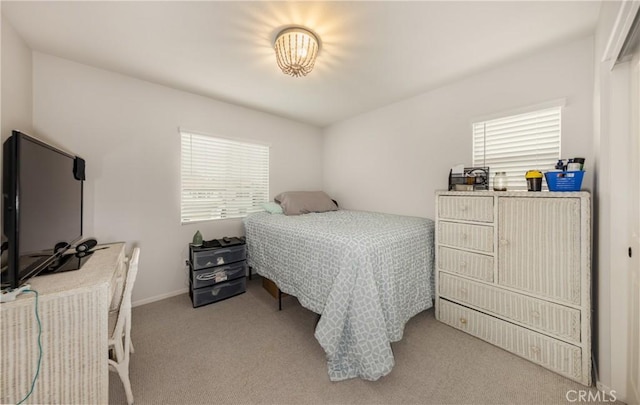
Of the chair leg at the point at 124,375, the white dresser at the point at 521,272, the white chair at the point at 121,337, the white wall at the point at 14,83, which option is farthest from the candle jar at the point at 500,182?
the white wall at the point at 14,83

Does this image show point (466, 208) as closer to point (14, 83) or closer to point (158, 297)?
point (158, 297)

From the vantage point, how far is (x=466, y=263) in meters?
1.96

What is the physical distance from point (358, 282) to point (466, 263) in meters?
1.06

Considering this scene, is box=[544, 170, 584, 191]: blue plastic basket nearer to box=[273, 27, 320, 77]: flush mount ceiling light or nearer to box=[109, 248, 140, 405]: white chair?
box=[273, 27, 320, 77]: flush mount ceiling light

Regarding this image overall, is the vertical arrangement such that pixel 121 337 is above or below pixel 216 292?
above

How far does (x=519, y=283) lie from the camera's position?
169 centimetres

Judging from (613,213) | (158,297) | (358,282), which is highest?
(613,213)

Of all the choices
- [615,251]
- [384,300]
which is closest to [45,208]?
[384,300]

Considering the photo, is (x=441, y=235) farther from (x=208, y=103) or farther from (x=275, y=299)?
(x=208, y=103)

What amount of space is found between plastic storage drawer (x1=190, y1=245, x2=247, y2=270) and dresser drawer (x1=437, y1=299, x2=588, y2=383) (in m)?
2.16

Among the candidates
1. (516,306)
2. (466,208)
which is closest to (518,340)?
(516,306)

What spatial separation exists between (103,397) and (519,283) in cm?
258

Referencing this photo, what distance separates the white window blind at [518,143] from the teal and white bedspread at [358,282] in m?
0.85

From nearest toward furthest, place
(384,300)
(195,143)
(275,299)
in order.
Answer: (384,300), (275,299), (195,143)
